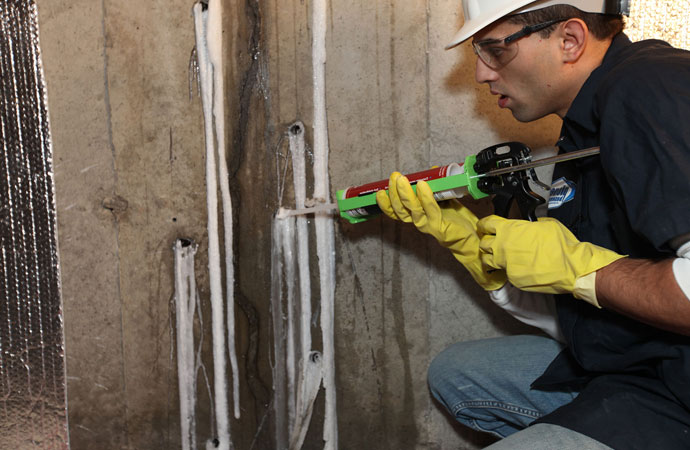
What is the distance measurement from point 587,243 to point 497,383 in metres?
0.51

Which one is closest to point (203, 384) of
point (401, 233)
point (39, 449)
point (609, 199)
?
point (39, 449)

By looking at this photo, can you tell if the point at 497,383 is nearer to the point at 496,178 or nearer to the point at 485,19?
the point at 496,178

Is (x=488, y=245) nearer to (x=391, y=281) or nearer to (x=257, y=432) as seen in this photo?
(x=391, y=281)

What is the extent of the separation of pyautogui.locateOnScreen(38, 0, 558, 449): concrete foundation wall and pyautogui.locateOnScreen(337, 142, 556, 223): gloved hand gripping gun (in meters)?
0.33

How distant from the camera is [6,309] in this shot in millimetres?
1511

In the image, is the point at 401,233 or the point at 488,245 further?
the point at 401,233

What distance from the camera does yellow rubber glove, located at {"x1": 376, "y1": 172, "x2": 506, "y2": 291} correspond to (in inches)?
45.6

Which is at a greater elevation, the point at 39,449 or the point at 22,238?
the point at 22,238

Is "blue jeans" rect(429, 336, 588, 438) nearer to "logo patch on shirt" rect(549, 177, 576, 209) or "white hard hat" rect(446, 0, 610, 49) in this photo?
"logo patch on shirt" rect(549, 177, 576, 209)

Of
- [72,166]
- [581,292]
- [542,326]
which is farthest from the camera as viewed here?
[72,166]

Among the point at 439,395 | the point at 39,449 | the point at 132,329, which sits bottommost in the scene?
the point at 39,449

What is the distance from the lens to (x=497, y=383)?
1.33 m

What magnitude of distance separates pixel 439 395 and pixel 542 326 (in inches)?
13.3

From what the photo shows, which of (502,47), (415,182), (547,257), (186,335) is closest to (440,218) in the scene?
(415,182)
